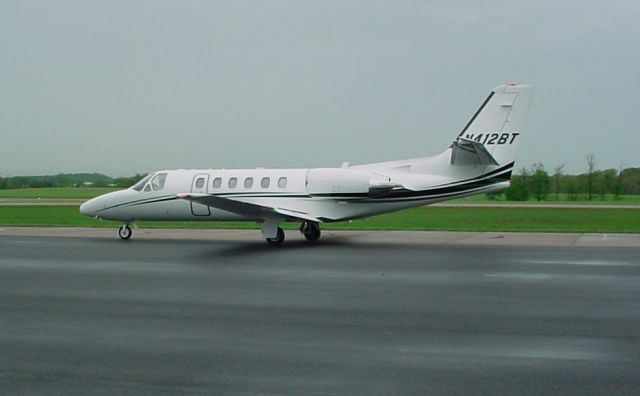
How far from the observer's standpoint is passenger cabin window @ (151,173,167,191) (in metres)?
26.7

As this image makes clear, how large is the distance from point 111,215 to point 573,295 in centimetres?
1815

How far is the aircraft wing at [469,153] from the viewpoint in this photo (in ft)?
72.0

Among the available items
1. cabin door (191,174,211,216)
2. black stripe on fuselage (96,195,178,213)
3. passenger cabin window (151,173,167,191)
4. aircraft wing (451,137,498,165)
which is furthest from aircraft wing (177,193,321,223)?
aircraft wing (451,137,498,165)

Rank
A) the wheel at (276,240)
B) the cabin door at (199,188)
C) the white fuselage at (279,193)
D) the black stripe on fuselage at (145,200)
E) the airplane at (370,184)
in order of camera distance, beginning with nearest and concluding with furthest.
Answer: the airplane at (370,184) < the white fuselage at (279,193) < the wheel at (276,240) < the cabin door at (199,188) < the black stripe on fuselage at (145,200)

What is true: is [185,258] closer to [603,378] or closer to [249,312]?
[249,312]

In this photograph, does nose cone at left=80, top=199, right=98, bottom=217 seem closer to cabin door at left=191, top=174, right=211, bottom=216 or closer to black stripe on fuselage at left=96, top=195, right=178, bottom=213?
black stripe on fuselage at left=96, top=195, right=178, bottom=213

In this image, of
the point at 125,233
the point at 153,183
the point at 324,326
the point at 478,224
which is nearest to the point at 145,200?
the point at 153,183

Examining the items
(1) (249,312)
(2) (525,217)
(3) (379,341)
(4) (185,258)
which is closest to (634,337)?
(3) (379,341)

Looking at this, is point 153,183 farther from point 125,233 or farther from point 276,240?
point 276,240

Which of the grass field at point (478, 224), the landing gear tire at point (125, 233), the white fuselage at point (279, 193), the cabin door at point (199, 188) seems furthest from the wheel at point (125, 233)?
the grass field at point (478, 224)

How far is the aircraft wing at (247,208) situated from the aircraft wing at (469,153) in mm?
4512

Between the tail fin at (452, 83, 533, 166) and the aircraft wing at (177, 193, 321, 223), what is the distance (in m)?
5.20

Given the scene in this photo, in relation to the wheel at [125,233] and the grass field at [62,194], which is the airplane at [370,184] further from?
the grass field at [62,194]

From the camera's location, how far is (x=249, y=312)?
11656mm
